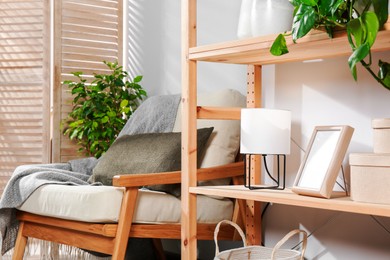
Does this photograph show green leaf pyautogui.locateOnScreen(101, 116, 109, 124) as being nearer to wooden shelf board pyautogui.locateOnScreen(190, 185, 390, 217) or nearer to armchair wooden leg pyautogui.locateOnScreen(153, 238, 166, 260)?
armchair wooden leg pyautogui.locateOnScreen(153, 238, 166, 260)

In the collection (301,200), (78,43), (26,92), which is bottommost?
(301,200)

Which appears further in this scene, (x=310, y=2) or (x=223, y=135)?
(x=223, y=135)

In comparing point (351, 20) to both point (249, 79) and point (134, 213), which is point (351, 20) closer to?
point (249, 79)

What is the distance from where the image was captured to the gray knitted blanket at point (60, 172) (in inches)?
104

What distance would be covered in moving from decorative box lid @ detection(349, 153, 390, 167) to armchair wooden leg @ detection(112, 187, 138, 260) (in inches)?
34.0

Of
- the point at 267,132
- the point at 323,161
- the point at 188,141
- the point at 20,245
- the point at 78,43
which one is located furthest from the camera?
the point at 78,43

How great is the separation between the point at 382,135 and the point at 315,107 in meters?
0.62

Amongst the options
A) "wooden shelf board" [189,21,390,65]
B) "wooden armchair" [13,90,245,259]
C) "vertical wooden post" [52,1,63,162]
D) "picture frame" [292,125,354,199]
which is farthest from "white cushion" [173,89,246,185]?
"vertical wooden post" [52,1,63,162]

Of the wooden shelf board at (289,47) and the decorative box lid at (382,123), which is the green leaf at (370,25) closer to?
the wooden shelf board at (289,47)

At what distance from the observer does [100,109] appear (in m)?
3.49

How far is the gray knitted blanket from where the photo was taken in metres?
2.63

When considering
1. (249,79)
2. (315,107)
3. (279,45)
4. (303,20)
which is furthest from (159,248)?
(303,20)

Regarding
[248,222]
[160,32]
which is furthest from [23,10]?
[248,222]

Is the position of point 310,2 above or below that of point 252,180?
above
